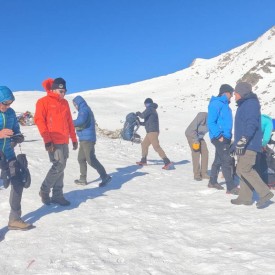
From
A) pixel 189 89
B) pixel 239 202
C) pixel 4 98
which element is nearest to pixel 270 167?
pixel 239 202

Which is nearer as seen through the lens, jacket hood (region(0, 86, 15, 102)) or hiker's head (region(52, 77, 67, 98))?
jacket hood (region(0, 86, 15, 102))

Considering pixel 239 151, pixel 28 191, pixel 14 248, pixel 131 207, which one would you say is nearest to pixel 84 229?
pixel 14 248

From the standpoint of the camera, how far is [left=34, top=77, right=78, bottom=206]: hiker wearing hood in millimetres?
6668

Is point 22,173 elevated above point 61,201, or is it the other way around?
point 22,173

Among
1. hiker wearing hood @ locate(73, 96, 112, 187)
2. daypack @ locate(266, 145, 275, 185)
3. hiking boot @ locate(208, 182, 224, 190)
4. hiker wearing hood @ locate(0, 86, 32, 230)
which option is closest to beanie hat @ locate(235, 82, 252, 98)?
hiking boot @ locate(208, 182, 224, 190)

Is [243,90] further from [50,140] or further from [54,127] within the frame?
[50,140]

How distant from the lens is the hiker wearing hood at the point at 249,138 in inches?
268

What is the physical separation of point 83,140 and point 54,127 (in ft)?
7.13

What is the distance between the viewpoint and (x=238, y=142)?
22.5 ft

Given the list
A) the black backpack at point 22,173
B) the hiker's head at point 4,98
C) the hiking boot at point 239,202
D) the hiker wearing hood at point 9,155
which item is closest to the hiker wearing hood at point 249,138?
the hiking boot at point 239,202

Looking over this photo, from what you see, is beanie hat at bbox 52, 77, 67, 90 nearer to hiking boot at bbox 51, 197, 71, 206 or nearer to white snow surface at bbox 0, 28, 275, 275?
hiking boot at bbox 51, 197, 71, 206

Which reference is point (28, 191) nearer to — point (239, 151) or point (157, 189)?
point (157, 189)

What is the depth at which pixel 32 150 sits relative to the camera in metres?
13.0

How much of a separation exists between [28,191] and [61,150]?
1.52m
